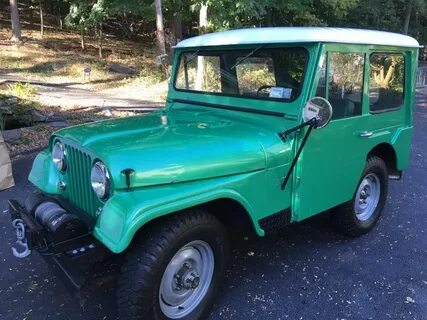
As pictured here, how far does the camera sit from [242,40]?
3.26m

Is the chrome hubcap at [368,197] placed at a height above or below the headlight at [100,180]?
below

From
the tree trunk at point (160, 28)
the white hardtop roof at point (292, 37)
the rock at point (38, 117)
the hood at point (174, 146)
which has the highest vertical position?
the tree trunk at point (160, 28)

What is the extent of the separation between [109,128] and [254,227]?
1.19m

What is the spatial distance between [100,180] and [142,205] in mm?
341

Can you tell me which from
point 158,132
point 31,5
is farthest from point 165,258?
point 31,5

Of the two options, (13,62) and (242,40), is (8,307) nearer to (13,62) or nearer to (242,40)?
(242,40)

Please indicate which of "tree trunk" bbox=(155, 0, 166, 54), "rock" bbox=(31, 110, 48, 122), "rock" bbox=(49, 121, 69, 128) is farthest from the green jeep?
"tree trunk" bbox=(155, 0, 166, 54)

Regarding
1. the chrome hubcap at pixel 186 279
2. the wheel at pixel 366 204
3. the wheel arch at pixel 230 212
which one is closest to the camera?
the chrome hubcap at pixel 186 279

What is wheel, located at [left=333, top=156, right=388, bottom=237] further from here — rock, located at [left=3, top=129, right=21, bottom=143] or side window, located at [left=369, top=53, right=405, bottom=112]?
rock, located at [left=3, top=129, right=21, bottom=143]

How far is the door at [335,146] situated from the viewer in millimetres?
3129

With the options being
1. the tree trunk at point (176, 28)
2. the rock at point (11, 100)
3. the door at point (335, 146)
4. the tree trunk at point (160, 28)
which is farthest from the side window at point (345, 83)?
the tree trunk at point (176, 28)

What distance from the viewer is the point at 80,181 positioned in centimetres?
272

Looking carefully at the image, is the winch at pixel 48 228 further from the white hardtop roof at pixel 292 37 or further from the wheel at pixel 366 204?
the wheel at pixel 366 204

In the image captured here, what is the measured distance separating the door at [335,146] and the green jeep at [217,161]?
0.04 feet
